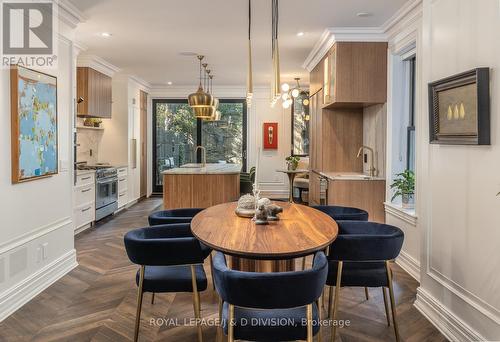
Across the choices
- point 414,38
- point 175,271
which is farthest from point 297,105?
point 175,271

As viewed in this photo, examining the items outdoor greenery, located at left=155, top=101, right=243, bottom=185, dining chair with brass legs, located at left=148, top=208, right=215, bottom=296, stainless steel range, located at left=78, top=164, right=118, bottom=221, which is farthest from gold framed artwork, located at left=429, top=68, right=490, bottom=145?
outdoor greenery, located at left=155, top=101, right=243, bottom=185

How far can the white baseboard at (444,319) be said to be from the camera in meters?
2.48

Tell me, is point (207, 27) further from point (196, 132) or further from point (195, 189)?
point (196, 132)

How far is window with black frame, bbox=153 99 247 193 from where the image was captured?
9.73m

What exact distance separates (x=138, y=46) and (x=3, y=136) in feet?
10.3

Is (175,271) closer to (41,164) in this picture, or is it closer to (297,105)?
(41,164)

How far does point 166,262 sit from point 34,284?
1768 mm

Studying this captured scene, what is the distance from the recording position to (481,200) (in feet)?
7.77

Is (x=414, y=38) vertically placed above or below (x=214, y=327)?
above

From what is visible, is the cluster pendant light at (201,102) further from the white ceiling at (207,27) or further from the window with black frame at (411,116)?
the window with black frame at (411,116)

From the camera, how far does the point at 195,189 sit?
5680 mm

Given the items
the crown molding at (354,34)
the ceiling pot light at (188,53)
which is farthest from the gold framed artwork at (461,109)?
the ceiling pot light at (188,53)

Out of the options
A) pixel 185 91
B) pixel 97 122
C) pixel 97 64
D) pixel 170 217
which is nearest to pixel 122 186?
pixel 97 122

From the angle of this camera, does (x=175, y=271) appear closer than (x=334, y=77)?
Yes
